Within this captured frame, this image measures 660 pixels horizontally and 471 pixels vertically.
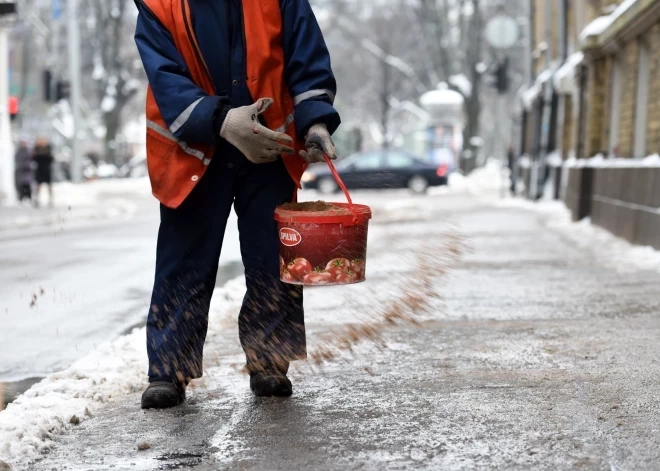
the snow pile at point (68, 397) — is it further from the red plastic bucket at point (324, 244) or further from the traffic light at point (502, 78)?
the traffic light at point (502, 78)

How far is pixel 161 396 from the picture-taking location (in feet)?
14.0

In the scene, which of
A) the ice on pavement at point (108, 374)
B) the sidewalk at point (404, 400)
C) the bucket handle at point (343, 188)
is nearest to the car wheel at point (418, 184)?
the ice on pavement at point (108, 374)

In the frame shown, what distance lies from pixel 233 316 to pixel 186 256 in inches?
102

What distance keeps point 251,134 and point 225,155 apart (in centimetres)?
32

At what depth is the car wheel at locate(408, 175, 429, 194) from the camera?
109 ft

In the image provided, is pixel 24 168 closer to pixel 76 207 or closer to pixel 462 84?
pixel 76 207

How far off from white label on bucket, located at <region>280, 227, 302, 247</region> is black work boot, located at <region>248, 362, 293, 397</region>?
595 millimetres

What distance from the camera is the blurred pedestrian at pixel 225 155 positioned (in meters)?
4.18

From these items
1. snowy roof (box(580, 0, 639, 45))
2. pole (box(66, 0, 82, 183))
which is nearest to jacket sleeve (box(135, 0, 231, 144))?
snowy roof (box(580, 0, 639, 45))

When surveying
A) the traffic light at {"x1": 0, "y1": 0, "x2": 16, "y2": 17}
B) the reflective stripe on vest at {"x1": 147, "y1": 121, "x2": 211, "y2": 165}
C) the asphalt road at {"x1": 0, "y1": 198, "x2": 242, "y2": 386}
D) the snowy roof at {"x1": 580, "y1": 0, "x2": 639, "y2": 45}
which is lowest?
the asphalt road at {"x1": 0, "y1": 198, "x2": 242, "y2": 386}

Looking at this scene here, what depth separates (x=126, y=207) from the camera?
23844 millimetres

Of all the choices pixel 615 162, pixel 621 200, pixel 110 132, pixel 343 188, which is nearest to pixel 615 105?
pixel 615 162

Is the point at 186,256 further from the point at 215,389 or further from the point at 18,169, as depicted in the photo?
the point at 18,169

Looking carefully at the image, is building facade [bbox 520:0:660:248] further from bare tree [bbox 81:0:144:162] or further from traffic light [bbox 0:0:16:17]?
bare tree [bbox 81:0:144:162]
